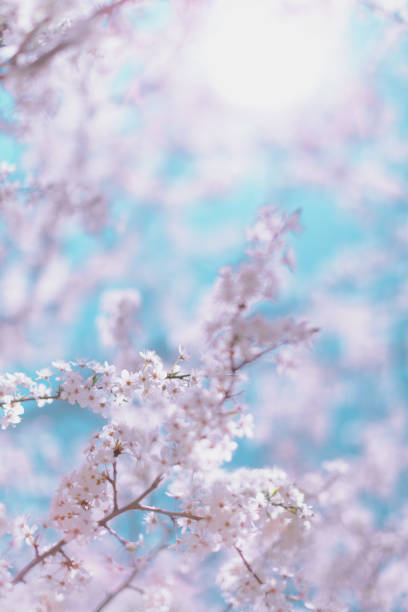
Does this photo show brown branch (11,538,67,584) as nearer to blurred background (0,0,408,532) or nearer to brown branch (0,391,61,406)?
brown branch (0,391,61,406)

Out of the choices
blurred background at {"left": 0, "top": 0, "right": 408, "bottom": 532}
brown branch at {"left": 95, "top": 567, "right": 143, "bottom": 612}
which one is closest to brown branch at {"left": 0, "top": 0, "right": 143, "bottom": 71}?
brown branch at {"left": 95, "top": 567, "right": 143, "bottom": 612}

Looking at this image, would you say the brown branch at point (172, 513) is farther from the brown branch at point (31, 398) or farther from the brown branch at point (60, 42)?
the brown branch at point (60, 42)

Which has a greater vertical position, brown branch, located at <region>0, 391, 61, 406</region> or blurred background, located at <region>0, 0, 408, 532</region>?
blurred background, located at <region>0, 0, 408, 532</region>

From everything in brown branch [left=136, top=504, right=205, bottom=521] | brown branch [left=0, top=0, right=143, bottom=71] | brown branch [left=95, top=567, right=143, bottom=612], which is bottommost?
brown branch [left=95, top=567, right=143, bottom=612]

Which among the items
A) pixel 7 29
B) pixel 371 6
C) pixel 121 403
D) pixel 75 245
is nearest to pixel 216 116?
pixel 75 245

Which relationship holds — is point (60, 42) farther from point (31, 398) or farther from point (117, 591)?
point (117, 591)

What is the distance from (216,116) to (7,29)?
620 cm

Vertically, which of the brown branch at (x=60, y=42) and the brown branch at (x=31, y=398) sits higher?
the brown branch at (x=60, y=42)

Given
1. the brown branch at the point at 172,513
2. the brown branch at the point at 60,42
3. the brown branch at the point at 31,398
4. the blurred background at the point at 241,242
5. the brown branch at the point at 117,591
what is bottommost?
the brown branch at the point at 117,591

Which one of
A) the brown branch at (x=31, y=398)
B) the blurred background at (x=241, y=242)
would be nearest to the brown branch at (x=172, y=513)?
the brown branch at (x=31, y=398)

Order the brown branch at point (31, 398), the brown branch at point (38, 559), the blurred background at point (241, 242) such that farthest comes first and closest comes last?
the blurred background at point (241, 242)
the brown branch at point (31, 398)
the brown branch at point (38, 559)

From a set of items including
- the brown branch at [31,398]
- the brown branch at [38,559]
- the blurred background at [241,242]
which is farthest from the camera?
the blurred background at [241,242]

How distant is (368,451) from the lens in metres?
6.09

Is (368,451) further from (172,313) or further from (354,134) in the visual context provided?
(354,134)
